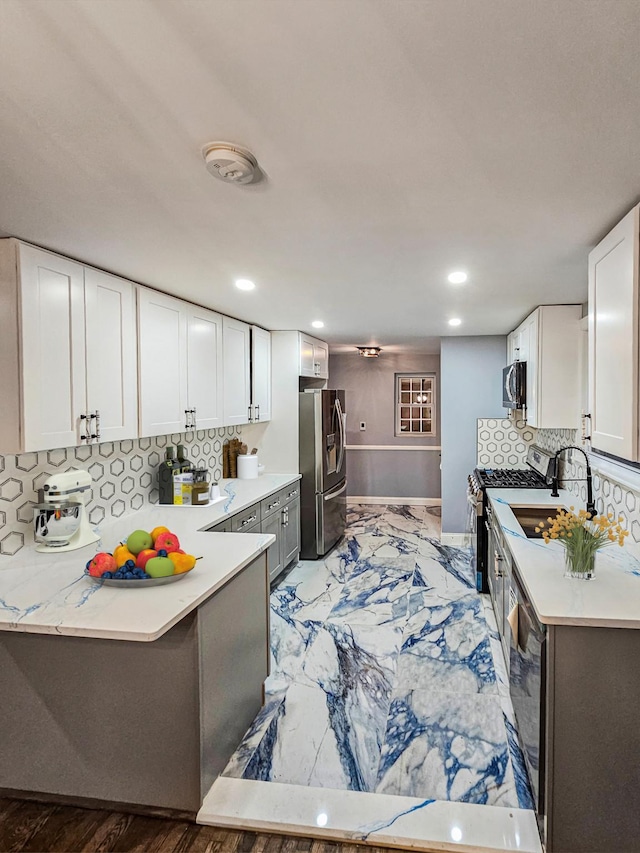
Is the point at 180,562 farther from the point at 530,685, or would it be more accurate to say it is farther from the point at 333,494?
the point at 333,494

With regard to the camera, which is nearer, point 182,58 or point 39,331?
point 182,58

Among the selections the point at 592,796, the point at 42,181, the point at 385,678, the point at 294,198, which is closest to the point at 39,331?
the point at 42,181

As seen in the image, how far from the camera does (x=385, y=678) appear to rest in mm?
2984

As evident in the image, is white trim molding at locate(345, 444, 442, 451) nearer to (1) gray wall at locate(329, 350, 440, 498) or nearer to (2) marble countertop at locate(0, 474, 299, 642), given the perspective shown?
(1) gray wall at locate(329, 350, 440, 498)

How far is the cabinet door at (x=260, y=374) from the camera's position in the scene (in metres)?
4.81

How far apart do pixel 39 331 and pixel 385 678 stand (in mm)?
2552

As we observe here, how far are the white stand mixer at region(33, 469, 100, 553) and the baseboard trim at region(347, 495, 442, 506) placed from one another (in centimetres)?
581

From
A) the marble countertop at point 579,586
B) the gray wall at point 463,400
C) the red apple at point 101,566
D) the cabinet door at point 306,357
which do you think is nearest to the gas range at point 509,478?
the gray wall at point 463,400

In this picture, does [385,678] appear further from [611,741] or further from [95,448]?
[95,448]

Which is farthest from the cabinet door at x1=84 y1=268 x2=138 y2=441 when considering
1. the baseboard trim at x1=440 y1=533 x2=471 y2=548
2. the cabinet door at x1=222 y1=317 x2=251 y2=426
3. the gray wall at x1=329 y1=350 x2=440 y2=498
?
the gray wall at x1=329 y1=350 x2=440 y2=498

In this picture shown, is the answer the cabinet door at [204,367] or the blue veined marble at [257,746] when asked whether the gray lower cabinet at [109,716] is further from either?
the cabinet door at [204,367]

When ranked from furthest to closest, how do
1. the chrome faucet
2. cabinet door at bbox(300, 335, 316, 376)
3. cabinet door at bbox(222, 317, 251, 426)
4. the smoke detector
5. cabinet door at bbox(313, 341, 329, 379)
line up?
cabinet door at bbox(313, 341, 329, 379) < cabinet door at bbox(300, 335, 316, 376) < cabinet door at bbox(222, 317, 251, 426) < the chrome faucet < the smoke detector

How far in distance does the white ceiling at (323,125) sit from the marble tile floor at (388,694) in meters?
2.26

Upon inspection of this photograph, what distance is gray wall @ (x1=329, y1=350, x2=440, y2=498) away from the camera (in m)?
7.99
